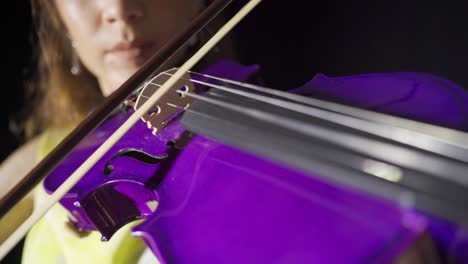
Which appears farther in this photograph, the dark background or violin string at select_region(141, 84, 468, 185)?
the dark background

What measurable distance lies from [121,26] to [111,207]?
0.43 meters

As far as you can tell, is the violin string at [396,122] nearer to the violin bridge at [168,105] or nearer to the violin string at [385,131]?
the violin string at [385,131]

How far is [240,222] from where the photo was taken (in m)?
0.41

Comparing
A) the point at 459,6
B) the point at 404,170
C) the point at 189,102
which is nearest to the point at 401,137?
the point at 404,170

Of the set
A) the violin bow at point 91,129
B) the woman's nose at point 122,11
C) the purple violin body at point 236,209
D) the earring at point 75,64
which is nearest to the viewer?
the purple violin body at point 236,209

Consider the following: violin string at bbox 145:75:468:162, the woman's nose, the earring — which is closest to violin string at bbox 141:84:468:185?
violin string at bbox 145:75:468:162

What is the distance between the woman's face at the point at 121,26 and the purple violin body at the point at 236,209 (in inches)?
12.9

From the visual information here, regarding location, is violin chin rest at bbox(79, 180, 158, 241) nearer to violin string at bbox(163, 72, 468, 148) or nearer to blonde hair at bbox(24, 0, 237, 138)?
violin string at bbox(163, 72, 468, 148)

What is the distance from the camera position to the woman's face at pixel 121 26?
88cm

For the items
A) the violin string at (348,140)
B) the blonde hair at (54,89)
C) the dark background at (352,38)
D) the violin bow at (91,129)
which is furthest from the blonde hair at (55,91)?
the violin string at (348,140)

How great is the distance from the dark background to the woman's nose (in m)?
0.22

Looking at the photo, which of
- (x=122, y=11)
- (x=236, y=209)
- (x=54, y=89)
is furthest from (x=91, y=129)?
(x=54, y=89)

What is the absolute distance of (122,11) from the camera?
0.87 metres

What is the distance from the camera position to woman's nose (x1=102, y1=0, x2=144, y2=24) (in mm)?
870
